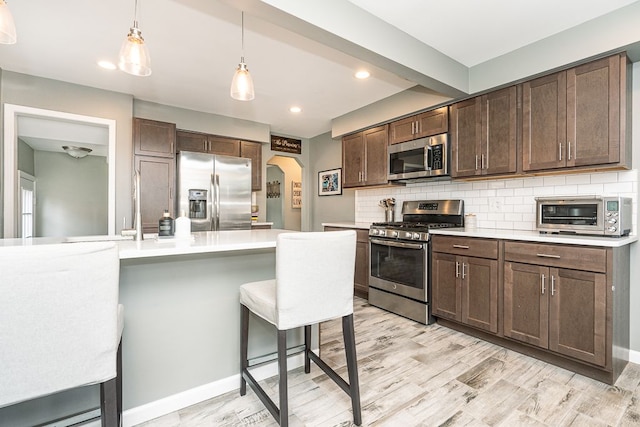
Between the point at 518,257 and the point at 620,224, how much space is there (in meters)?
0.65

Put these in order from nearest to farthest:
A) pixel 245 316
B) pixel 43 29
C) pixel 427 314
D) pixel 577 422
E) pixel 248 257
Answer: pixel 577 422 < pixel 245 316 < pixel 248 257 < pixel 43 29 < pixel 427 314

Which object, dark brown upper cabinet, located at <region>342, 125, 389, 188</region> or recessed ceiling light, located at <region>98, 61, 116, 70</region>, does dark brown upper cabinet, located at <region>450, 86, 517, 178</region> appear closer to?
dark brown upper cabinet, located at <region>342, 125, 389, 188</region>

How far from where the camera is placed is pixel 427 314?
3.05 meters

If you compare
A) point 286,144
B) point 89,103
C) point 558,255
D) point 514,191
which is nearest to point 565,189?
point 514,191

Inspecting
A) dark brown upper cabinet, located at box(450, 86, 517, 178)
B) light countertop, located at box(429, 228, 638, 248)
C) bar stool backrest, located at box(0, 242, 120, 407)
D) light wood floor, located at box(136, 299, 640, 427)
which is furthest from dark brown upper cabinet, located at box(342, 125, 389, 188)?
bar stool backrest, located at box(0, 242, 120, 407)

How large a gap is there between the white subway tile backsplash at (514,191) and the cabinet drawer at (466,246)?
1.93 feet

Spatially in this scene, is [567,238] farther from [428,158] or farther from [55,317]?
[55,317]

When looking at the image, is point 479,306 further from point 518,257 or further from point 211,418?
point 211,418

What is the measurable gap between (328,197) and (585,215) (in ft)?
12.3

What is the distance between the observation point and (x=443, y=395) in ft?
6.28

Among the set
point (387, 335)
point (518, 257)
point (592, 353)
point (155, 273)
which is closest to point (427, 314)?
point (387, 335)

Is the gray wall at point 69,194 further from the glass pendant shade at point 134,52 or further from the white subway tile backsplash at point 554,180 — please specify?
the white subway tile backsplash at point 554,180

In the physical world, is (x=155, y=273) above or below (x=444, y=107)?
below

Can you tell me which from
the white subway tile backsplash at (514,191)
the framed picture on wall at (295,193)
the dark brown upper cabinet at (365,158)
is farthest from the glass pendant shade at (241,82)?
the framed picture on wall at (295,193)
